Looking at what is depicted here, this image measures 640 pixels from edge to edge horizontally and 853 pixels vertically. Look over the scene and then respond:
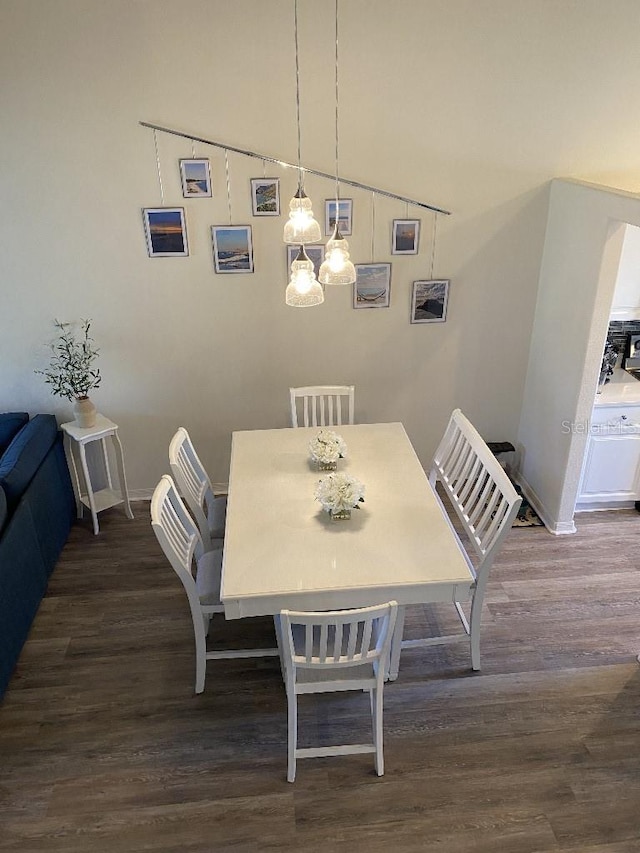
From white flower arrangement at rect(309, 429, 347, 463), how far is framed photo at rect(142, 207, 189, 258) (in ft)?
4.88

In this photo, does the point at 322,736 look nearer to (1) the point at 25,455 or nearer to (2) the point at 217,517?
(2) the point at 217,517

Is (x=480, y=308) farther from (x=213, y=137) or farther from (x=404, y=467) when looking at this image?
(x=213, y=137)

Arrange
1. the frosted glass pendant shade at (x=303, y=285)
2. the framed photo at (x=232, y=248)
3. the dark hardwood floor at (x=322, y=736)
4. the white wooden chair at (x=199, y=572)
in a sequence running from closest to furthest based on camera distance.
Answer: the dark hardwood floor at (x=322, y=736)
the frosted glass pendant shade at (x=303, y=285)
the white wooden chair at (x=199, y=572)
the framed photo at (x=232, y=248)

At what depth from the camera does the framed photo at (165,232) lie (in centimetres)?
372

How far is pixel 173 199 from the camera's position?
3.71 meters

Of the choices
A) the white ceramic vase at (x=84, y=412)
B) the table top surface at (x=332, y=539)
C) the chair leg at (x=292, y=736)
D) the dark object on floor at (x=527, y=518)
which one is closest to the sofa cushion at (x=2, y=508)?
the white ceramic vase at (x=84, y=412)

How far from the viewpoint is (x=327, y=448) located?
3225 mm

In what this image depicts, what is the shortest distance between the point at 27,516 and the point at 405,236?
274cm

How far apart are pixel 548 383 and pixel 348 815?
2.78 meters

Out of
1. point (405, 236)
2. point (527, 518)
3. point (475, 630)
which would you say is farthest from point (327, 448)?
point (527, 518)

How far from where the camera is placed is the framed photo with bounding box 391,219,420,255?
3879 mm

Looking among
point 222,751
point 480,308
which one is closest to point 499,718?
point 222,751

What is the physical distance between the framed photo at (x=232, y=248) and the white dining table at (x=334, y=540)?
1179mm

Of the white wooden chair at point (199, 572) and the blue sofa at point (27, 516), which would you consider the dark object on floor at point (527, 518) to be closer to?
the white wooden chair at point (199, 572)
